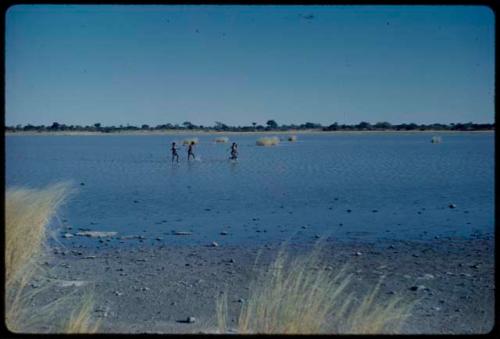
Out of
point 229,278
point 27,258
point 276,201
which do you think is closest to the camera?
point 27,258

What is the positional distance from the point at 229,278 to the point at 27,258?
2.08 m

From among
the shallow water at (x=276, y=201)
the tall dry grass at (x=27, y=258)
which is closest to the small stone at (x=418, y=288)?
the shallow water at (x=276, y=201)

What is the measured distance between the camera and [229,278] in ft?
22.1

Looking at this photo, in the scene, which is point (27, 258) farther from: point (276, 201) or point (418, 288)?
point (276, 201)

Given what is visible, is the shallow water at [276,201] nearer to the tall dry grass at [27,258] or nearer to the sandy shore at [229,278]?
the sandy shore at [229,278]

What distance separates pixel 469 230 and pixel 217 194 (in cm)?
676

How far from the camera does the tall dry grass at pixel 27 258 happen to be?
15.8 feet

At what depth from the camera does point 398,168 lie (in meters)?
22.3

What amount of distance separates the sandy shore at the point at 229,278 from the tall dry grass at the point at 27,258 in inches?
8.2

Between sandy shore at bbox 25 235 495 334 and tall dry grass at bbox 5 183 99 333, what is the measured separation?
207mm

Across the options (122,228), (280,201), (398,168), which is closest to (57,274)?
(122,228)

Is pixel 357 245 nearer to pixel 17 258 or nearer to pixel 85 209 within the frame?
pixel 17 258

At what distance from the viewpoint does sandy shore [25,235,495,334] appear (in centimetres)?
530

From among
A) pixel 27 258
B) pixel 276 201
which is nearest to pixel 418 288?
pixel 27 258
